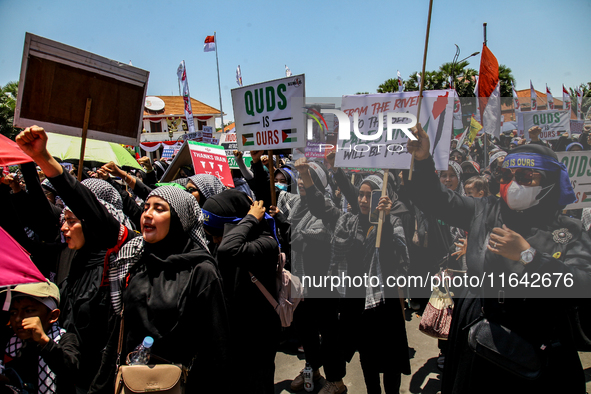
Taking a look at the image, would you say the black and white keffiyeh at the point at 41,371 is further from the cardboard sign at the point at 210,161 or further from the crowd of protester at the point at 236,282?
the cardboard sign at the point at 210,161

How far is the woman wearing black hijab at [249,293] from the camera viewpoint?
232 centimetres

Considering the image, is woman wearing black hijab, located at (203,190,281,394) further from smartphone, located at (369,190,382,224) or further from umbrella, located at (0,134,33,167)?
umbrella, located at (0,134,33,167)

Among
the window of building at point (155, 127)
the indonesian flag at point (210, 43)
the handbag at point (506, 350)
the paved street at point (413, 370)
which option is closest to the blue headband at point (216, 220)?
the handbag at point (506, 350)

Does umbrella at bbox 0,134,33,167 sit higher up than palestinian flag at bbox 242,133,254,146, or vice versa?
palestinian flag at bbox 242,133,254,146

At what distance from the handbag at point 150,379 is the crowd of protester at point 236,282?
0.30 feet

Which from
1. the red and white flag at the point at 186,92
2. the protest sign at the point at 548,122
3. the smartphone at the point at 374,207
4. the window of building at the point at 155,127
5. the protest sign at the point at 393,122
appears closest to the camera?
the protest sign at the point at 393,122

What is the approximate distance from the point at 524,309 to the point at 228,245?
168 cm

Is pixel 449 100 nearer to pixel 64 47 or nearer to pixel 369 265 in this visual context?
pixel 369 265

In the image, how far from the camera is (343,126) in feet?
10.2

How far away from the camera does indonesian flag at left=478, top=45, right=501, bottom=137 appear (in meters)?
5.14

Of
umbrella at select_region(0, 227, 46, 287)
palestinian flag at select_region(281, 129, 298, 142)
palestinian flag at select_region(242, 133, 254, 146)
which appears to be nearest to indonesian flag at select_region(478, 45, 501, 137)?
palestinian flag at select_region(281, 129, 298, 142)

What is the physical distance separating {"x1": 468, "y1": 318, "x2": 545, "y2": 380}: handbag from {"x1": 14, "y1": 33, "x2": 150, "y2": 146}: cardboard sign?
116 inches

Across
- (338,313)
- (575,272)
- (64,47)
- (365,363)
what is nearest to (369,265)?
(338,313)

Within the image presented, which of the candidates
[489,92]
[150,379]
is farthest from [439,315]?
[489,92]
